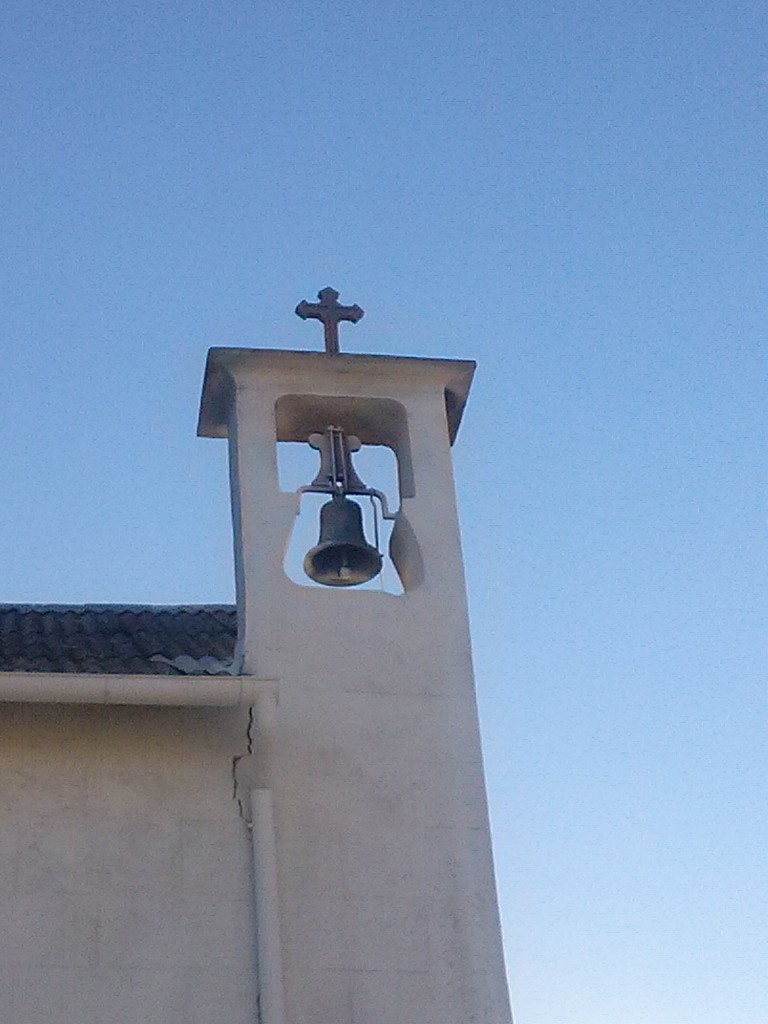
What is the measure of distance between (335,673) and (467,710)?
26.3 inches

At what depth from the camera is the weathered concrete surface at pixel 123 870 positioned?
8.36 m

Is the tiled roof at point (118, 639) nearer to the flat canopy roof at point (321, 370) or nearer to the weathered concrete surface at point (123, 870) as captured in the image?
the weathered concrete surface at point (123, 870)

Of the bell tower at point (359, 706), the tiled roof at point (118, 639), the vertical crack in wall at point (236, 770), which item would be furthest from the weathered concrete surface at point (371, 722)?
the tiled roof at point (118, 639)

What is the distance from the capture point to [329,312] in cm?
1092

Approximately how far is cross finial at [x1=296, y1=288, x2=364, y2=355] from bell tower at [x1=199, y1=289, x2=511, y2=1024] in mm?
11

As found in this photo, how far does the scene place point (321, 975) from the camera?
8555 mm

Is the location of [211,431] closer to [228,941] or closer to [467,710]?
[467,710]

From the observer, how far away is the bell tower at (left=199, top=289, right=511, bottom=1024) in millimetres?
8625

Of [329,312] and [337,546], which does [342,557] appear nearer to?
[337,546]

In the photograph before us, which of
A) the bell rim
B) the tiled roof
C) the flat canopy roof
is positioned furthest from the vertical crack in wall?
the flat canopy roof

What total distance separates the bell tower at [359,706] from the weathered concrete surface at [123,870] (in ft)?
0.63

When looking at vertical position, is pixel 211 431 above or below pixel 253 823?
above

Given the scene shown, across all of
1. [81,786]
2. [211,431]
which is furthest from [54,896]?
[211,431]

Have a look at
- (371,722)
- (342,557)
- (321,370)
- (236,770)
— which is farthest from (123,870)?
(321,370)
